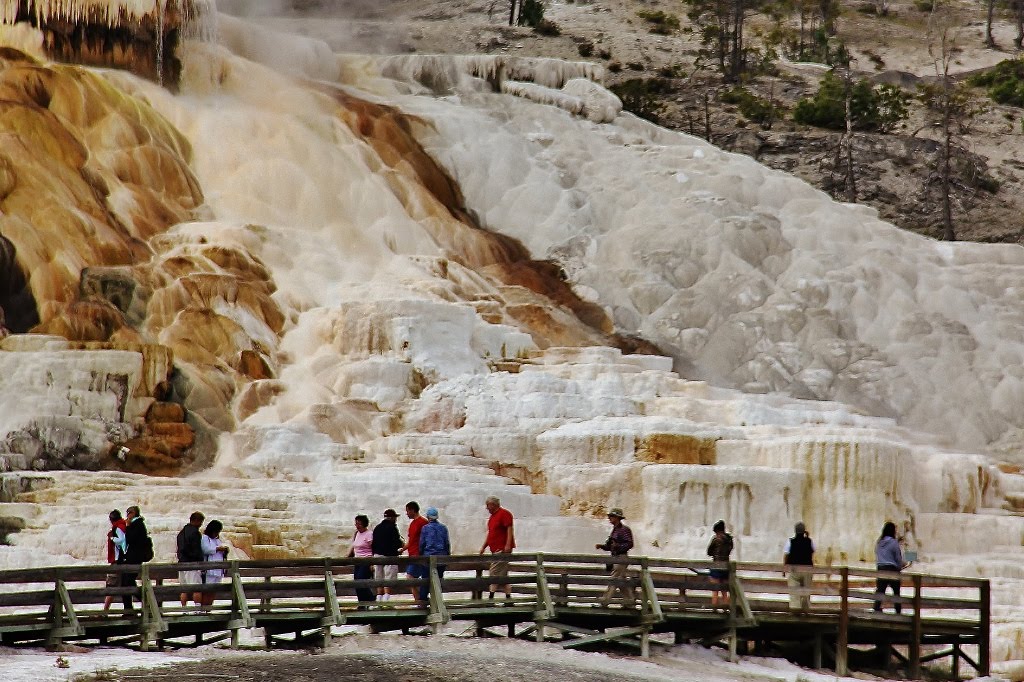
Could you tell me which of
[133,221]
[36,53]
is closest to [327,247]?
[133,221]

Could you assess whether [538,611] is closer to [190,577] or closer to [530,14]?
[190,577]

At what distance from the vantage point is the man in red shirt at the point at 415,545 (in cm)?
1786

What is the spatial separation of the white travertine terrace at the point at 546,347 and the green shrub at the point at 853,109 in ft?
39.1

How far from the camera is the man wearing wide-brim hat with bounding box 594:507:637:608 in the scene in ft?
61.0

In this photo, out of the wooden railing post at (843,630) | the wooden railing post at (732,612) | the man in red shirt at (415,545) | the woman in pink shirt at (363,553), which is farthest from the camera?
the wooden railing post at (843,630)

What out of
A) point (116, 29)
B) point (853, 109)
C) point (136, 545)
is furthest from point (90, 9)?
point (853, 109)

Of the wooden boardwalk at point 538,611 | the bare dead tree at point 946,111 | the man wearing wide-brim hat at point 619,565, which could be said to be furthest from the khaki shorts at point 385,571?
the bare dead tree at point 946,111

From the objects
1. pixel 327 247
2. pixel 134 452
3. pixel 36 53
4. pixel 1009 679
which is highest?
pixel 36 53

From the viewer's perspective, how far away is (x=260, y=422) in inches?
1122

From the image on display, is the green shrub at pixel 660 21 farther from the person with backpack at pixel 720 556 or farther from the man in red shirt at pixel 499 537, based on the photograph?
the man in red shirt at pixel 499 537

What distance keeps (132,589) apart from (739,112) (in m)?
42.3

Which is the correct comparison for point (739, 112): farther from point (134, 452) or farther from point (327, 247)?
point (134, 452)

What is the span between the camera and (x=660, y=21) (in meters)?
64.7

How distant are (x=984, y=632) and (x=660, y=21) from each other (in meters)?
46.6
